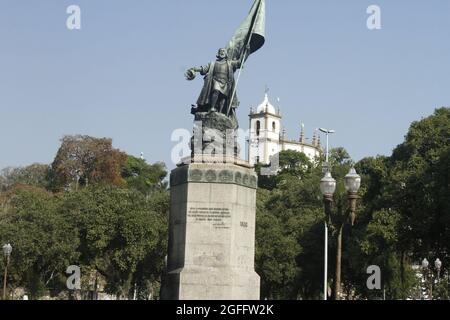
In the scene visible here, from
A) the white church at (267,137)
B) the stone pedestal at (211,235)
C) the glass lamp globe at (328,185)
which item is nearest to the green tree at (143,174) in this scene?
the white church at (267,137)

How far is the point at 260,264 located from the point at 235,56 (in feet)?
88.6

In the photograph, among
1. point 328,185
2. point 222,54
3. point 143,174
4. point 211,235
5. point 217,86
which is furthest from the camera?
point 143,174

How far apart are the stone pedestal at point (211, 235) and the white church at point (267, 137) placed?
352 feet

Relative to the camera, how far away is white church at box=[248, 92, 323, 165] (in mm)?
132750

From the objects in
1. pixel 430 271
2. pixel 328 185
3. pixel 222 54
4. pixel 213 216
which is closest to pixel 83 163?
pixel 430 271

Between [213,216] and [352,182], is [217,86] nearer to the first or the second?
[213,216]

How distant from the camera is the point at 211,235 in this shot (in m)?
22.5

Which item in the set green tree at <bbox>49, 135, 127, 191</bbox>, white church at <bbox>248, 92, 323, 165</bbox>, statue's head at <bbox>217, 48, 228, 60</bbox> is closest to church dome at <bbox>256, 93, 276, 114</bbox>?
white church at <bbox>248, 92, 323, 165</bbox>

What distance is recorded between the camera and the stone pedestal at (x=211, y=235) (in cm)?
2209

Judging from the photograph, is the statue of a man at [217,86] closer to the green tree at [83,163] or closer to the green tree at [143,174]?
the green tree at [83,163]

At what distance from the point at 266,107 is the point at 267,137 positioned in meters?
6.63

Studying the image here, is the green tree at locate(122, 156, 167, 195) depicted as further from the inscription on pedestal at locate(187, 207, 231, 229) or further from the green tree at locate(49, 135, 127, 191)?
the inscription on pedestal at locate(187, 207, 231, 229)
